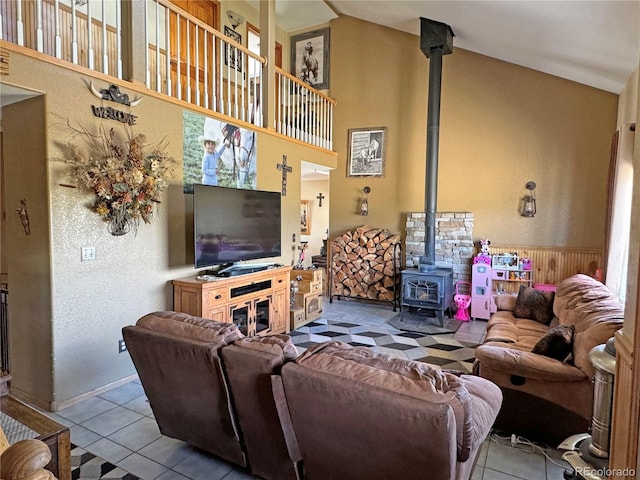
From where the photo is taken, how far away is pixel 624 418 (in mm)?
1553

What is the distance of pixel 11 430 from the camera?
161 cm

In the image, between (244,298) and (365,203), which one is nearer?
(244,298)

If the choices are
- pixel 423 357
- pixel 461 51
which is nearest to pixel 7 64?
pixel 423 357

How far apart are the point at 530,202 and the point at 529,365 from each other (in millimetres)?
3738

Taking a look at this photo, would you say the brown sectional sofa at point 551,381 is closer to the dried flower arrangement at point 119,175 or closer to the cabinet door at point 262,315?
the cabinet door at point 262,315

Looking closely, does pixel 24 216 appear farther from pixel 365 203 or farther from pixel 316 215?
pixel 316 215

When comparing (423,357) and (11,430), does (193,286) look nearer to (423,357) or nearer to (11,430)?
(11,430)

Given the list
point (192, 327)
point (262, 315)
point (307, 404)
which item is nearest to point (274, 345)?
point (307, 404)

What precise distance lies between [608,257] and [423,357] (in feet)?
7.29

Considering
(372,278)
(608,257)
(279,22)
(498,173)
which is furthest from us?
(279,22)

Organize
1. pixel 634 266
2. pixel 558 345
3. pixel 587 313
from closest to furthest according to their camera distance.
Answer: pixel 634 266
pixel 558 345
pixel 587 313

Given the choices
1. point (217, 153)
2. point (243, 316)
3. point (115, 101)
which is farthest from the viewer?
point (217, 153)

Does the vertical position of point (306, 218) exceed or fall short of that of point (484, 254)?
it exceeds it

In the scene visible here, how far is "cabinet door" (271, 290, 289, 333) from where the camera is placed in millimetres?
4578
